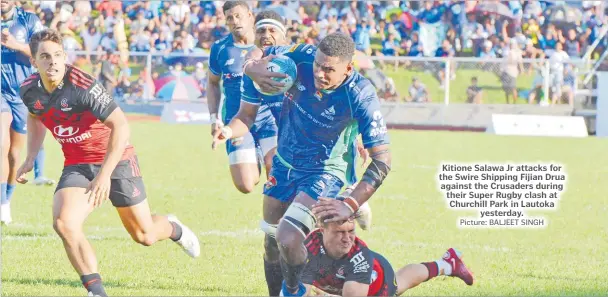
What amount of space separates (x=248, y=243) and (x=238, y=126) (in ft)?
10.4

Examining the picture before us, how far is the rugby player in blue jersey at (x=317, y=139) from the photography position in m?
7.02

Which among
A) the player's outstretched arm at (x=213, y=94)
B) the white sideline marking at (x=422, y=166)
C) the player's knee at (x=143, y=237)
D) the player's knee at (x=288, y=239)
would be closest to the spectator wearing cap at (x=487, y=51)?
the white sideline marking at (x=422, y=166)

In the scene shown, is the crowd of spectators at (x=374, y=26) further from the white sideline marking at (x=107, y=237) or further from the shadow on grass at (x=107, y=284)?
the shadow on grass at (x=107, y=284)

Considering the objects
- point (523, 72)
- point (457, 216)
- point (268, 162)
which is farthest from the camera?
point (523, 72)

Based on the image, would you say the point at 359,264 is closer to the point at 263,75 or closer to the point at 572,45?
the point at 263,75

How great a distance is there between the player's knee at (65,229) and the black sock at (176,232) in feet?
5.33

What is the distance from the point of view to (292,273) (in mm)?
7242

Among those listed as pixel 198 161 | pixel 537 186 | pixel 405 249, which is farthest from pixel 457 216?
pixel 198 161

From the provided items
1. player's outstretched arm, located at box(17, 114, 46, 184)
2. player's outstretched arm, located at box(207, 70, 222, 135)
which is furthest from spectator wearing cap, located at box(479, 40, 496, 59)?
player's outstretched arm, located at box(17, 114, 46, 184)

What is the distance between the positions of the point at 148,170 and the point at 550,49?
51.8 feet

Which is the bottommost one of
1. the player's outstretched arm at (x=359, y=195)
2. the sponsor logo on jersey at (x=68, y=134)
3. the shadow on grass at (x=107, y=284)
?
the shadow on grass at (x=107, y=284)

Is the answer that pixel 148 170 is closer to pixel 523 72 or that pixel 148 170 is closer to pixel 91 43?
pixel 523 72

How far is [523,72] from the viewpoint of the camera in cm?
2808

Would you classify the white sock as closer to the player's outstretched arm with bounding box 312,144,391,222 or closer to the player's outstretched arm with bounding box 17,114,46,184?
the player's outstretched arm with bounding box 312,144,391,222
